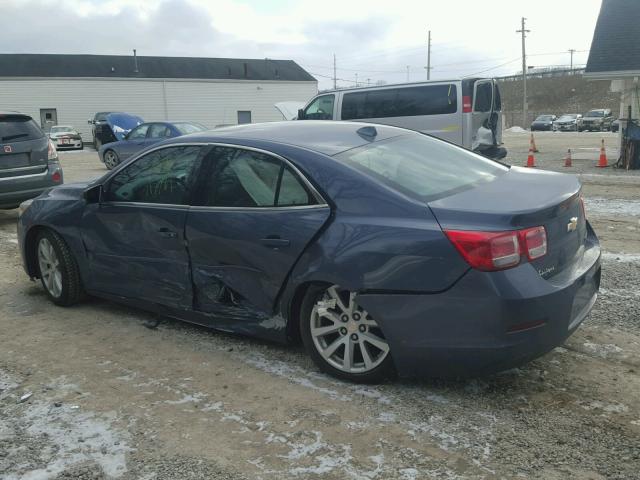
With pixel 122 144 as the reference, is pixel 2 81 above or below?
above

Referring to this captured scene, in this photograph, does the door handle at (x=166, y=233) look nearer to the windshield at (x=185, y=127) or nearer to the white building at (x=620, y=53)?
the windshield at (x=185, y=127)

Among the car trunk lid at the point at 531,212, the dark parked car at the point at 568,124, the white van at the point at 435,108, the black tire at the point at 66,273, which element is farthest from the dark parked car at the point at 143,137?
the dark parked car at the point at 568,124

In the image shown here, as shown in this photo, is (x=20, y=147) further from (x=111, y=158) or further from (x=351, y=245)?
(x=111, y=158)

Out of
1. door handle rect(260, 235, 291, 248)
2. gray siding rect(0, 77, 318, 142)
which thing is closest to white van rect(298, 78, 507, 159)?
door handle rect(260, 235, 291, 248)

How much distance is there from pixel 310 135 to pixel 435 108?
29.5 ft

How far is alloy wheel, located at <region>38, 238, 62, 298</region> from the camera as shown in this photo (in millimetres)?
5031

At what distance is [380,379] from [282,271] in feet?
2.77

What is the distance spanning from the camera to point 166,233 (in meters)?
4.18

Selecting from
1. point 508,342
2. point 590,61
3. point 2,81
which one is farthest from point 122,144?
point 2,81

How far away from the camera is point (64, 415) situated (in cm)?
327

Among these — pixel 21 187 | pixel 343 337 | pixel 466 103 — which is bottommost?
pixel 343 337

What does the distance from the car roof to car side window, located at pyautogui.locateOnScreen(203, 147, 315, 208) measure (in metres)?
0.13

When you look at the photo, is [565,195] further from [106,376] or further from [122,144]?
[122,144]

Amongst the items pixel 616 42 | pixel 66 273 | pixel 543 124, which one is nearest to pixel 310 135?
pixel 66 273
